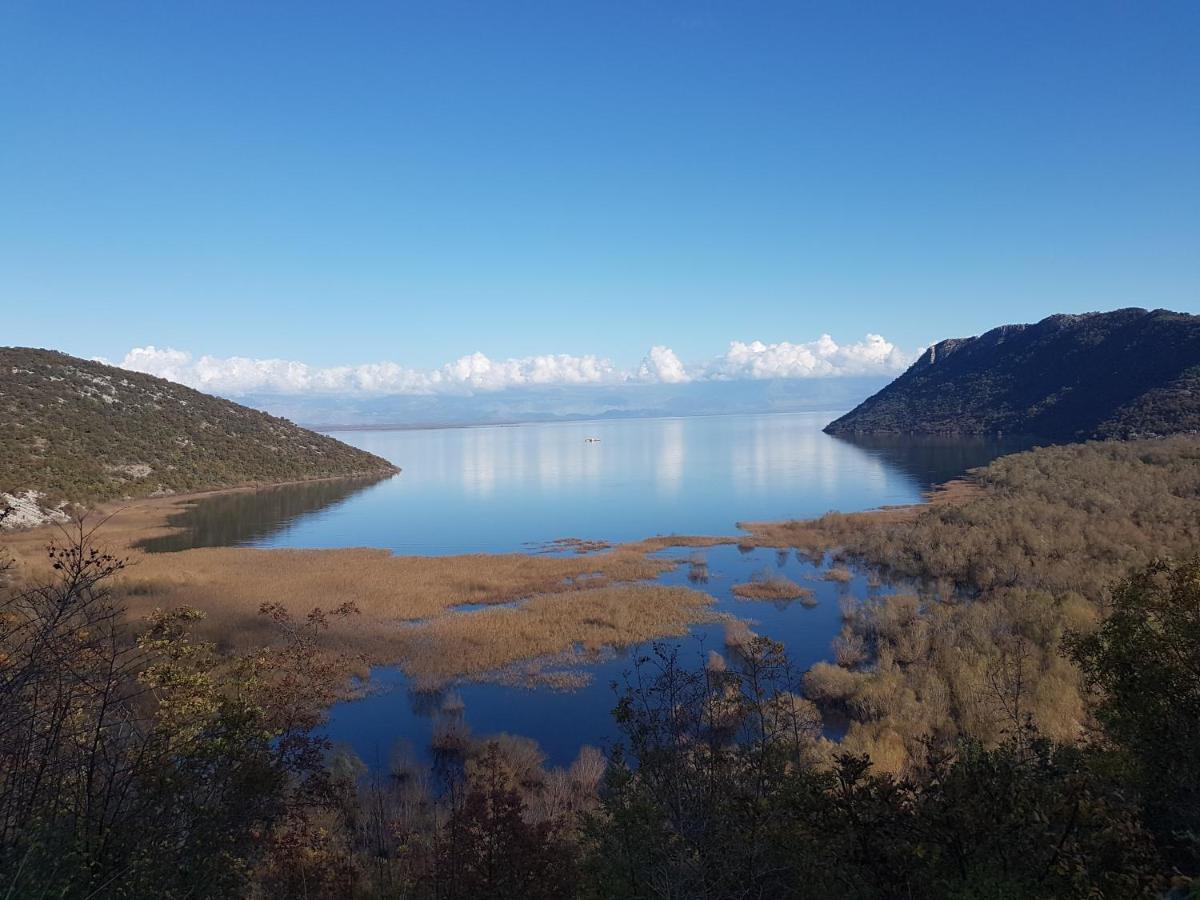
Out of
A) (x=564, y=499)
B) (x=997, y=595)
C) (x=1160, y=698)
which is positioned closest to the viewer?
(x=1160, y=698)

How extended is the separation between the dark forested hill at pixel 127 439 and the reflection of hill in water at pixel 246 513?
7.75 m

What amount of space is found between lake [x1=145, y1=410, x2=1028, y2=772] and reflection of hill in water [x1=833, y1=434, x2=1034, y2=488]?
1.49ft

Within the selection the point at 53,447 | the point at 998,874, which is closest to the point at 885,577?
Answer: the point at 998,874

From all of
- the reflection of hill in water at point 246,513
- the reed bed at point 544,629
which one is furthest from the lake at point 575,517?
the reed bed at point 544,629

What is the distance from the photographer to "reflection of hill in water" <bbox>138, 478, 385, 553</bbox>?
5606 centimetres

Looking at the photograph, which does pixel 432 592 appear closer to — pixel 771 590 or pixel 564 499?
pixel 771 590

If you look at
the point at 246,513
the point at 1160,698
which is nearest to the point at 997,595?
the point at 1160,698

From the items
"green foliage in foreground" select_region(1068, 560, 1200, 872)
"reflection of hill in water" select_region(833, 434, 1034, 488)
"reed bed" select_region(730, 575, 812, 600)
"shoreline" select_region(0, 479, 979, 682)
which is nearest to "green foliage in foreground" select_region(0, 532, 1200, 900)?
"green foliage in foreground" select_region(1068, 560, 1200, 872)

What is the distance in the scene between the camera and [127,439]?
86.6 metres

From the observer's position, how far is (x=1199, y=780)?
338 inches

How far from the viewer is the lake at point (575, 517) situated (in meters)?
22.9

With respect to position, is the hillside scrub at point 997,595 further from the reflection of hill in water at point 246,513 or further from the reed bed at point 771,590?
the reflection of hill in water at point 246,513

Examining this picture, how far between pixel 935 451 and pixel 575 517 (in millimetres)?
85045

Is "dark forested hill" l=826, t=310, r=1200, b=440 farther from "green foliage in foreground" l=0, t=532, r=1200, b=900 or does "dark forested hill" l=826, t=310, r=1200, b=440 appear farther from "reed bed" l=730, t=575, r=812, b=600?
"green foliage in foreground" l=0, t=532, r=1200, b=900
